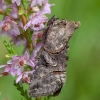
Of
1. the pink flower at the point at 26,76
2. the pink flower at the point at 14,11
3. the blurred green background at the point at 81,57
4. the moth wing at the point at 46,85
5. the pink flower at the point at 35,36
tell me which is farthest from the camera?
the blurred green background at the point at 81,57

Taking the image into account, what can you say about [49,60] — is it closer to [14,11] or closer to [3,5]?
[14,11]

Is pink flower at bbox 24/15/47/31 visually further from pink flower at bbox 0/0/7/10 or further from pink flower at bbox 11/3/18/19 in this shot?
pink flower at bbox 0/0/7/10

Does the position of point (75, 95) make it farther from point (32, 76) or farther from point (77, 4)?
point (32, 76)

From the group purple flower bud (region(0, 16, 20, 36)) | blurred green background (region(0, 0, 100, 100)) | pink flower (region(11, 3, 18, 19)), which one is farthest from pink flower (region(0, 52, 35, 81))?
blurred green background (region(0, 0, 100, 100))

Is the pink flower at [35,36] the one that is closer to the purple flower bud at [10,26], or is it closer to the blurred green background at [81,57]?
the purple flower bud at [10,26]

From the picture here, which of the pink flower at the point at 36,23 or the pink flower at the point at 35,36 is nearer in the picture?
the pink flower at the point at 36,23

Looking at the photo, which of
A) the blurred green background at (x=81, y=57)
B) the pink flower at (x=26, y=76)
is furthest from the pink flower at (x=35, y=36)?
the blurred green background at (x=81, y=57)

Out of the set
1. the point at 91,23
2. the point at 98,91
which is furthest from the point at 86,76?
the point at 91,23
